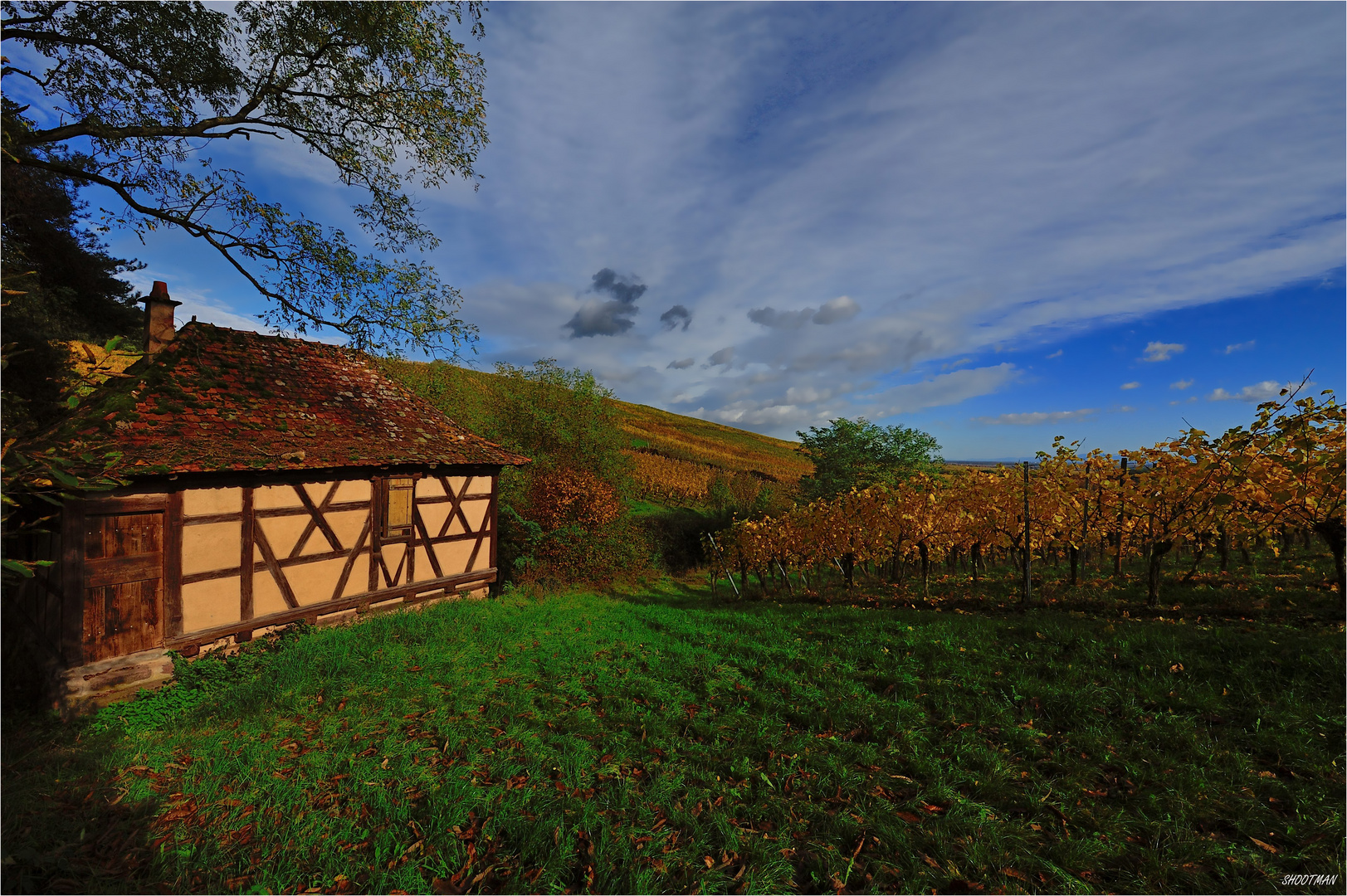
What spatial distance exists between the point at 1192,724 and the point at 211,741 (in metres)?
10.2

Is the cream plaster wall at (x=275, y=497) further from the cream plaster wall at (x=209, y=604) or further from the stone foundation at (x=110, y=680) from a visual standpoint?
the stone foundation at (x=110, y=680)

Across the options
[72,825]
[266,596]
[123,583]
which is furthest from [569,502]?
[72,825]

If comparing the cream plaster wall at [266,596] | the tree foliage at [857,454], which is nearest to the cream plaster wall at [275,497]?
the cream plaster wall at [266,596]

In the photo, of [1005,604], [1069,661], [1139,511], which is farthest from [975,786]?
[1139,511]

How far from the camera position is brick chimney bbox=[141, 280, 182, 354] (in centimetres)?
933

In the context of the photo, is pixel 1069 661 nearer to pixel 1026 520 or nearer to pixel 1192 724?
pixel 1192 724

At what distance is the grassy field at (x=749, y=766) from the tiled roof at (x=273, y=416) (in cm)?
337

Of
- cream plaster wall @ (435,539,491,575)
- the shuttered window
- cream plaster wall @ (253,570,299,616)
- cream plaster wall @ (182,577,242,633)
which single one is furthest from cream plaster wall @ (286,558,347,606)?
cream plaster wall @ (435,539,491,575)

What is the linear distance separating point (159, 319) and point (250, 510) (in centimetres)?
433

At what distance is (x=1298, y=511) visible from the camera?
6.73m

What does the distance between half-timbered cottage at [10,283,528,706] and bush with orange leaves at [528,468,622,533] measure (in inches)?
108

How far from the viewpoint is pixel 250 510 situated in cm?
860

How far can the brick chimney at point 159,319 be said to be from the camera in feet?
30.6

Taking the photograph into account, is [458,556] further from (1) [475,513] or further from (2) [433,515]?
(2) [433,515]
